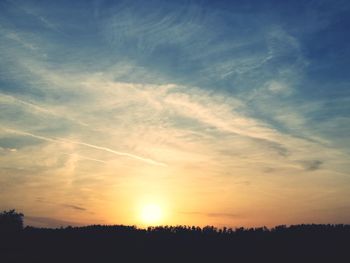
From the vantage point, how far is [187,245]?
52969 millimetres

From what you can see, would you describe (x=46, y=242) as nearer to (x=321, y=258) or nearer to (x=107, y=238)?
(x=107, y=238)

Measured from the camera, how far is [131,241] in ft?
187

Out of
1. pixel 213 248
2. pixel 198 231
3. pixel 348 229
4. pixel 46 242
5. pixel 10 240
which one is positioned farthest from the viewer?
pixel 10 240

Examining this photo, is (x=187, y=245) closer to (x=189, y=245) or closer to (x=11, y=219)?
(x=189, y=245)

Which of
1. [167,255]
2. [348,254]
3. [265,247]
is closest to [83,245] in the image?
[167,255]

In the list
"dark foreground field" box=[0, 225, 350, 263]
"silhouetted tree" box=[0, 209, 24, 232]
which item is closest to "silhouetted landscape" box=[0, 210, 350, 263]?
"dark foreground field" box=[0, 225, 350, 263]

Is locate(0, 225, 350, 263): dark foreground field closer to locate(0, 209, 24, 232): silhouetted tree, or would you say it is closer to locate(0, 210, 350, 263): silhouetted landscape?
locate(0, 210, 350, 263): silhouetted landscape

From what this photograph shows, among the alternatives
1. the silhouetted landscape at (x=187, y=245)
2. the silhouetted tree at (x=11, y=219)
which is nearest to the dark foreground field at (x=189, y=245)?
the silhouetted landscape at (x=187, y=245)

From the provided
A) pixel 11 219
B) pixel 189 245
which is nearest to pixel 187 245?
pixel 189 245

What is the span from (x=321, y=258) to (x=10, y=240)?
52.0m

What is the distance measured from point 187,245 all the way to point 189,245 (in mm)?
274

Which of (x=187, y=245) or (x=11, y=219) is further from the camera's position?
(x=11, y=219)

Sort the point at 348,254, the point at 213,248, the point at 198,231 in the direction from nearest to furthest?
the point at 348,254
the point at 213,248
the point at 198,231

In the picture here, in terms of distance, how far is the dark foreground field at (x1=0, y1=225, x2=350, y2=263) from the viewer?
44.8 m
